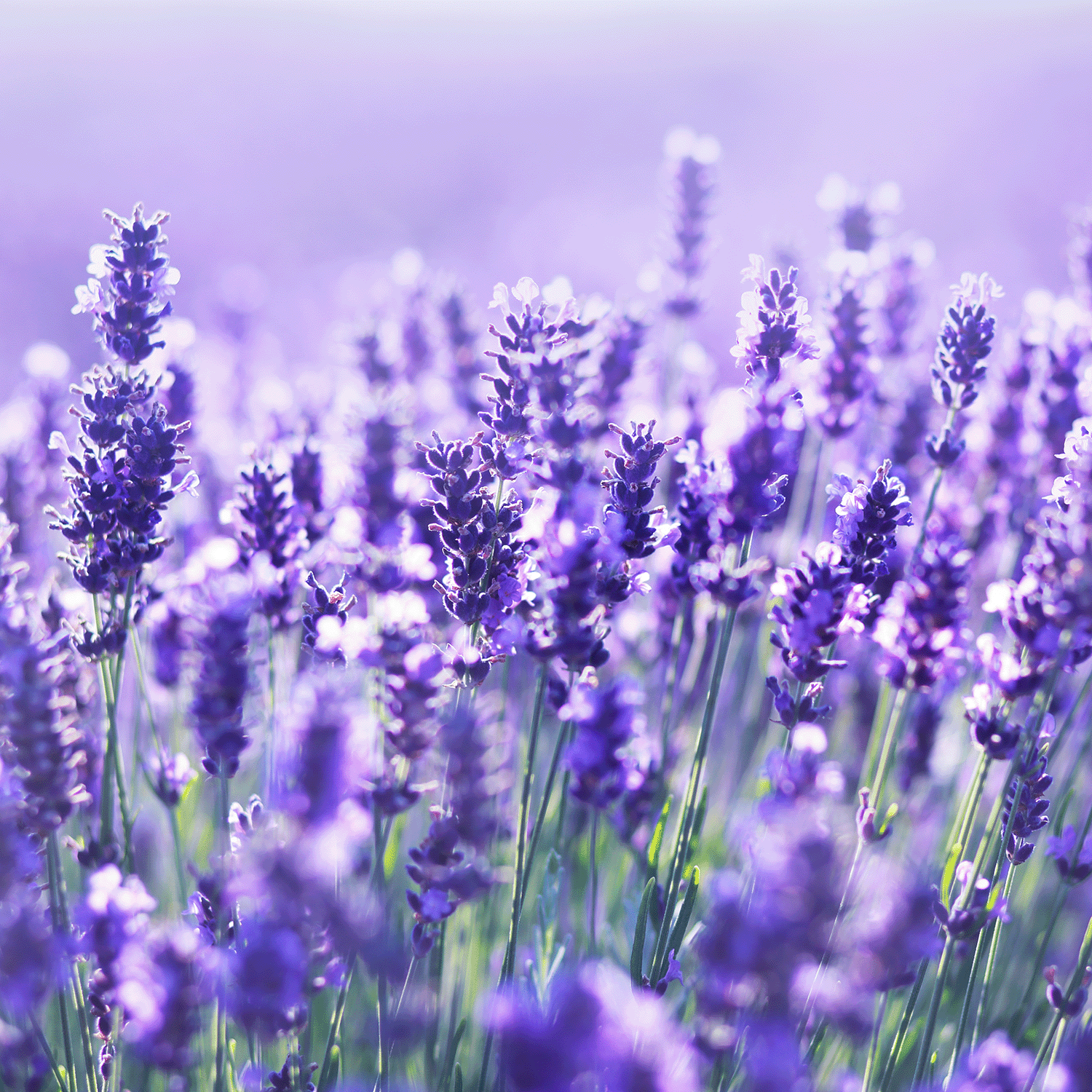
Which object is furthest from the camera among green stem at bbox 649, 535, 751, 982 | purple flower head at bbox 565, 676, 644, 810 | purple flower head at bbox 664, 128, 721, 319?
purple flower head at bbox 664, 128, 721, 319

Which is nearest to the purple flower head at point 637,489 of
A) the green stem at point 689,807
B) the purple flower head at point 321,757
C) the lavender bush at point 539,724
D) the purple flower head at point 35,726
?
the lavender bush at point 539,724

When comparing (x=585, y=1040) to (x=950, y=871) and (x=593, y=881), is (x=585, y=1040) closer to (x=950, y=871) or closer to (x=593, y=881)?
(x=593, y=881)

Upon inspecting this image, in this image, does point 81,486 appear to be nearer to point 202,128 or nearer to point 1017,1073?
point 1017,1073

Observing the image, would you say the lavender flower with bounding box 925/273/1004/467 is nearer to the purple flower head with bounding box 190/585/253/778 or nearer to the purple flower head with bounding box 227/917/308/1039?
the purple flower head with bounding box 190/585/253/778

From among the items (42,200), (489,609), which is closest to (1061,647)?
(489,609)

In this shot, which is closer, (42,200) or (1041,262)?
(1041,262)

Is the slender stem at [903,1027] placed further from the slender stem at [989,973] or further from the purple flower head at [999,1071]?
the purple flower head at [999,1071]

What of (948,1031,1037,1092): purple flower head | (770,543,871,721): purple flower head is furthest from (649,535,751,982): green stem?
(948,1031,1037,1092): purple flower head
